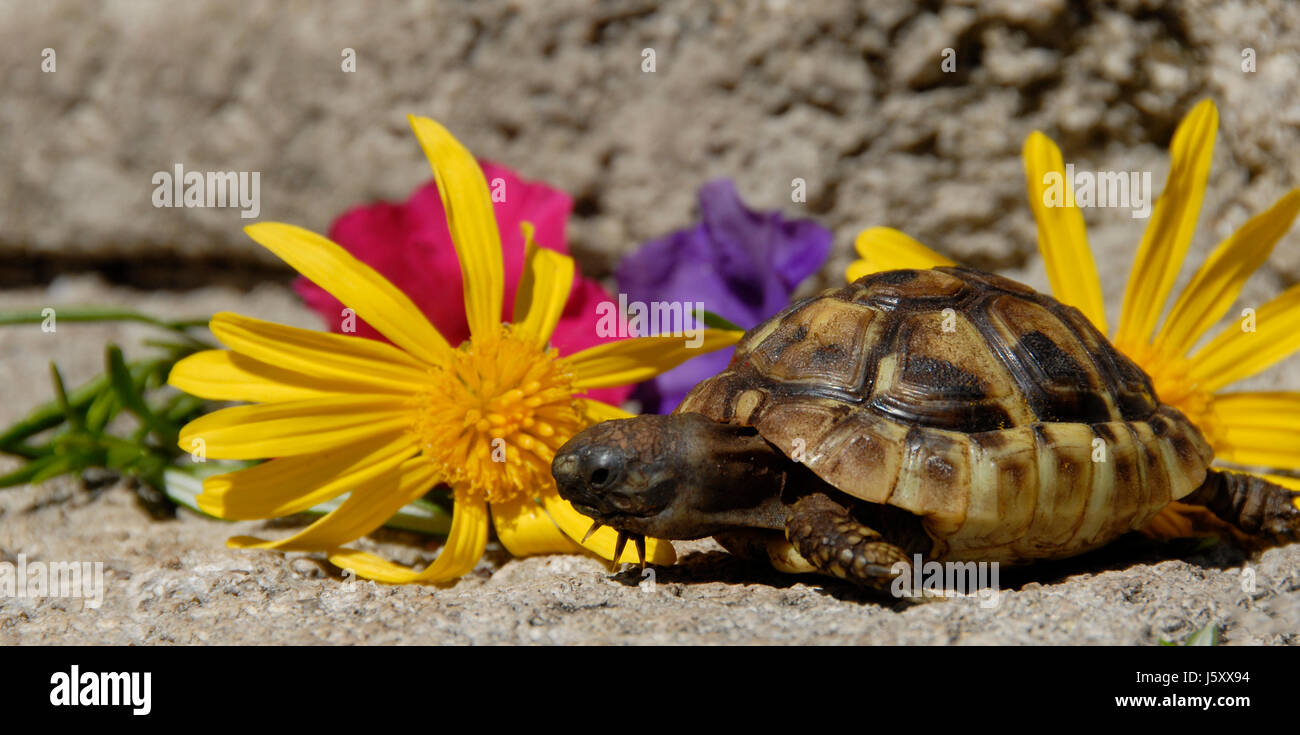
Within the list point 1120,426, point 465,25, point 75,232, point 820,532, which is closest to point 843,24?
point 465,25

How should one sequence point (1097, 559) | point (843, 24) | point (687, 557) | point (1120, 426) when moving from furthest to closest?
point (843, 24)
point (687, 557)
point (1097, 559)
point (1120, 426)

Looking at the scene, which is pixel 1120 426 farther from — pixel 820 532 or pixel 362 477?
pixel 362 477

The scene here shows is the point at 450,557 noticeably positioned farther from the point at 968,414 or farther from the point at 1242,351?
the point at 1242,351

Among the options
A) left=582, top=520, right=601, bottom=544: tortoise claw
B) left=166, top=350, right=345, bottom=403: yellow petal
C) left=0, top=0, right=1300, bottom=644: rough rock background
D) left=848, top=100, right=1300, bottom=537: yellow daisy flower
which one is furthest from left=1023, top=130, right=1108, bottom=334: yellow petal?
left=166, top=350, right=345, bottom=403: yellow petal

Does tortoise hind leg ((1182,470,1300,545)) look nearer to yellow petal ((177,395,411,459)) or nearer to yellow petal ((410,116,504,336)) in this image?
yellow petal ((410,116,504,336))

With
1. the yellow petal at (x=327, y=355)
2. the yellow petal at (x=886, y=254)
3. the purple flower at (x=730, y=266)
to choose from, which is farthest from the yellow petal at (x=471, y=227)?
the yellow petal at (x=886, y=254)

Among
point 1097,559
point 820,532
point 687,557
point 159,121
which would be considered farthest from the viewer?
point 159,121

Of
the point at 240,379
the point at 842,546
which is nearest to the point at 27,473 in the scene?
the point at 240,379
